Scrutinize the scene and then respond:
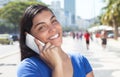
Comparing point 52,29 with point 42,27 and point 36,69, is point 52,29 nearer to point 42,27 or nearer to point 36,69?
point 42,27

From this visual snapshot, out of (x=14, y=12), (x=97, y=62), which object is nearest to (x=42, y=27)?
(x=97, y=62)

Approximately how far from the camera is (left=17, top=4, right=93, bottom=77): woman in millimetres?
1992

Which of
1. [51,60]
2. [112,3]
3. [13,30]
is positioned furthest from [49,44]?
[13,30]

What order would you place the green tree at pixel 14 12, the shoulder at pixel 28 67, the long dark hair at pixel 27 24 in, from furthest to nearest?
the green tree at pixel 14 12 < the long dark hair at pixel 27 24 < the shoulder at pixel 28 67

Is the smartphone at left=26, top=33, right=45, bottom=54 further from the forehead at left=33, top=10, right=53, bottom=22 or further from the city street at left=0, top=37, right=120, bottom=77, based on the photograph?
the city street at left=0, top=37, right=120, bottom=77

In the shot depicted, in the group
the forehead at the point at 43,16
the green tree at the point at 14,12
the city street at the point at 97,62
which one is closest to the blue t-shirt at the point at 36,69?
the forehead at the point at 43,16

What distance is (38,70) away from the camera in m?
2.04

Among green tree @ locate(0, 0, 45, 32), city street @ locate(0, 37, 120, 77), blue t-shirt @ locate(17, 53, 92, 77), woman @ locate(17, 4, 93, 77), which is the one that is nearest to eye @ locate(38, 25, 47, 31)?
woman @ locate(17, 4, 93, 77)

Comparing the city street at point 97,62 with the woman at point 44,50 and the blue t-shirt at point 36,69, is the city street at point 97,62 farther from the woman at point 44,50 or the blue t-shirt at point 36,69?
the woman at point 44,50

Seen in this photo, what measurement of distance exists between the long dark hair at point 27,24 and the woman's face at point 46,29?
0.03 m

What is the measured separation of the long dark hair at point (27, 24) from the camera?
6.96 feet

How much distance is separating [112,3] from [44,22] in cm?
3678

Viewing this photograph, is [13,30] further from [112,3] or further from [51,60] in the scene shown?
[51,60]

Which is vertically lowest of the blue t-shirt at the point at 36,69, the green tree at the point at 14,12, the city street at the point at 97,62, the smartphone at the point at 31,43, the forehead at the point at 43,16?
the green tree at the point at 14,12
